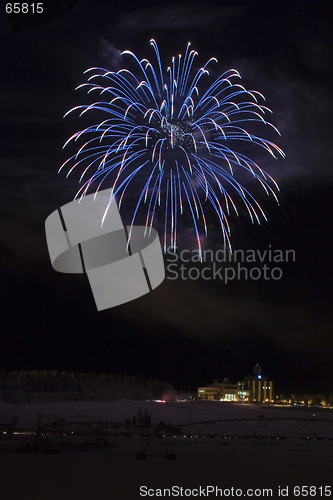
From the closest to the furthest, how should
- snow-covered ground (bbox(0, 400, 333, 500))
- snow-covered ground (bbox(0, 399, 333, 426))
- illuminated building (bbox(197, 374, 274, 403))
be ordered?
snow-covered ground (bbox(0, 400, 333, 500)) → snow-covered ground (bbox(0, 399, 333, 426)) → illuminated building (bbox(197, 374, 274, 403))

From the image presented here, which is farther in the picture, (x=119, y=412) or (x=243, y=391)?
(x=243, y=391)

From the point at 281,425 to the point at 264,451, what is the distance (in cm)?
2533

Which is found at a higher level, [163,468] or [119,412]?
[119,412]

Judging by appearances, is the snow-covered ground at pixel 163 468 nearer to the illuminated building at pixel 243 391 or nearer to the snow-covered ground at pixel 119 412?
the snow-covered ground at pixel 119 412

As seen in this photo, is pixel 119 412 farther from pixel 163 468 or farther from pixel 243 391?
pixel 243 391

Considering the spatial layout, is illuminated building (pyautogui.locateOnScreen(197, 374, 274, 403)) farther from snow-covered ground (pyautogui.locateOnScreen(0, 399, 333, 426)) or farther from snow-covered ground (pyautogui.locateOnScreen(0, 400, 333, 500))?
snow-covered ground (pyautogui.locateOnScreen(0, 400, 333, 500))

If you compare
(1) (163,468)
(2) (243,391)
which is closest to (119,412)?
(1) (163,468)

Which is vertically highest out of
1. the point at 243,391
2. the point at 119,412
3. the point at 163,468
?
the point at 243,391

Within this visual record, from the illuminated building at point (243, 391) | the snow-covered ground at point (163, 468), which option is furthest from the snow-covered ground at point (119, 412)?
the illuminated building at point (243, 391)

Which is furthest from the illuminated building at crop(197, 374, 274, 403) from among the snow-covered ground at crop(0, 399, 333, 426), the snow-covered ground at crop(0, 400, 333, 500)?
the snow-covered ground at crop(0, 400, 333, 500)

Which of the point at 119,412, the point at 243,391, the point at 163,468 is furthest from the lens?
the point at 243,391

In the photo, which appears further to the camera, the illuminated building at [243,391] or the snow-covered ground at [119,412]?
the illuminated building at [243,391]

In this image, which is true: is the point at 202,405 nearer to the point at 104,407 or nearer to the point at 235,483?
the point at 104,407

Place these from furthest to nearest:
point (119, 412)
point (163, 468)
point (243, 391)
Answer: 1. point (243, 391)
2. point (119, 412)
3. point (163, 468)
